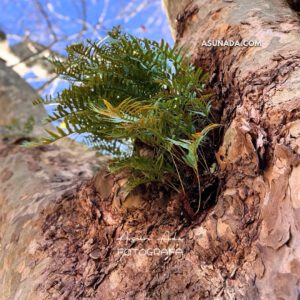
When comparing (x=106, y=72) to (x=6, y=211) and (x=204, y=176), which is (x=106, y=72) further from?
(x=6, y=211)

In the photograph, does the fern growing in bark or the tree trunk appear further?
the fern growing in bark

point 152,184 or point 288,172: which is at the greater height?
point 288,172

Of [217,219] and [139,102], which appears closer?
[217,219]

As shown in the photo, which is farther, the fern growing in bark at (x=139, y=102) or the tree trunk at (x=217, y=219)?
the fern growing in bark at (x=139, y=102)

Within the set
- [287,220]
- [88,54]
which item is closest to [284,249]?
[287,220]
